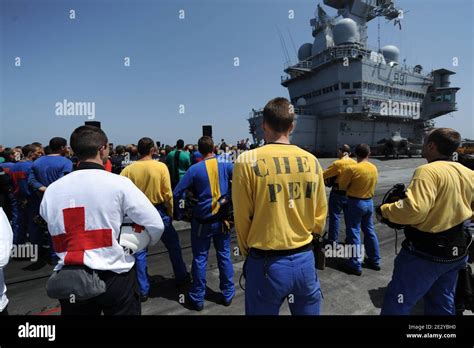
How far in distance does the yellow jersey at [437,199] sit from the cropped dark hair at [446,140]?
124 mm

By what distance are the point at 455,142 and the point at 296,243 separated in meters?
1.82

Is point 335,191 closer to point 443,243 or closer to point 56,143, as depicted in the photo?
point 443,243

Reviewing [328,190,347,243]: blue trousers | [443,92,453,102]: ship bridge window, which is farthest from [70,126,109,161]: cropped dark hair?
[443,92,453,102]: ship bridge window

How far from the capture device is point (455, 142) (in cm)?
232

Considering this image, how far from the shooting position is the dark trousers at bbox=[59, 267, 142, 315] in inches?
70.7

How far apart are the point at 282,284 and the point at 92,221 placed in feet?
4.72

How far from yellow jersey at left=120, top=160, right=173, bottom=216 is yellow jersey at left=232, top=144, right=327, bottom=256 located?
205 centimetres

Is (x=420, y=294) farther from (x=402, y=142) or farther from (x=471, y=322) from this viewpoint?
(x=402, y=142)

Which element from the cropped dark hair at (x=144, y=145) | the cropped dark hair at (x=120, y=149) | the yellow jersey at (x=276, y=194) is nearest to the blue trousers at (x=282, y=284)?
the yellow jersey at (x=276, y=194)

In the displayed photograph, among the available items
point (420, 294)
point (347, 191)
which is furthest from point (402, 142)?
point (420, 294)

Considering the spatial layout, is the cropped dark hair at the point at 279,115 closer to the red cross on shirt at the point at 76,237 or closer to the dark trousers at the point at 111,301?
the red cross on shirt at the point at 76,237

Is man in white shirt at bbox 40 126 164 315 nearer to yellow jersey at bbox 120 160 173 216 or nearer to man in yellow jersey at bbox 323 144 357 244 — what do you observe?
yellow jersey at bbox 120 160 173 216

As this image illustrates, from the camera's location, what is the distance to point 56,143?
15.5 ft

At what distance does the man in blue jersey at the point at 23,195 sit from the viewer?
5.34 metres
